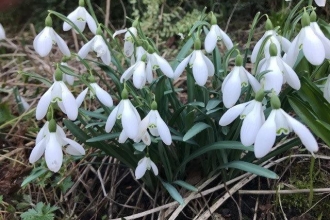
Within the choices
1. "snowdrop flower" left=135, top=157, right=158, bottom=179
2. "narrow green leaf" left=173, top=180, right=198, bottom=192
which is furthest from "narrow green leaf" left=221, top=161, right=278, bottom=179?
"snowdrop flower" left=135, top=157, right=158, bottom=179

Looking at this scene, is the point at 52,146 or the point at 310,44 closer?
the point at 310,44

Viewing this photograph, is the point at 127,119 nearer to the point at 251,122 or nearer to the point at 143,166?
the point at 143,166

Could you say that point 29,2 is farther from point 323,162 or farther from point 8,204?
point 323,162

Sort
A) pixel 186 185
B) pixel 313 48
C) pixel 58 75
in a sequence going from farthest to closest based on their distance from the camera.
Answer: pixel 186 185 → pixel 58 75 → pixel 313 48

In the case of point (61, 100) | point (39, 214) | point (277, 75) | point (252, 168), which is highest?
point (277, 75)

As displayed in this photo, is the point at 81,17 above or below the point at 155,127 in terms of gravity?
above

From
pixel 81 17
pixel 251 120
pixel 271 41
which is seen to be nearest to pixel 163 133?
pixel 251 120

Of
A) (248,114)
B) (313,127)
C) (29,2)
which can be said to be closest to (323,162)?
(313,127)

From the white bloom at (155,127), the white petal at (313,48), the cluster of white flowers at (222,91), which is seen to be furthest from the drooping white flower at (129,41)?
the white petal at (313,48)

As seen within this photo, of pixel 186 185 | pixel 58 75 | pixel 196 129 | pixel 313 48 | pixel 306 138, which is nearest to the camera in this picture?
pixel 306 138
